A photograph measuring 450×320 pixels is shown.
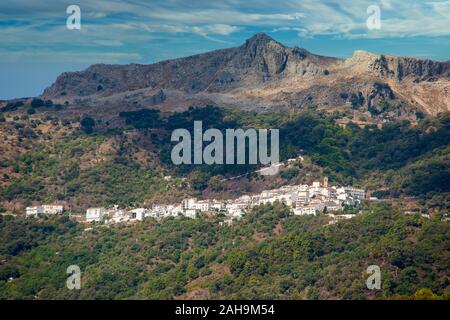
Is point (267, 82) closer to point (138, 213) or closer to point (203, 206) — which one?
point (203, 206)

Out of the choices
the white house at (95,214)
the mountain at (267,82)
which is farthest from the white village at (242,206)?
the mountain at (267,82)

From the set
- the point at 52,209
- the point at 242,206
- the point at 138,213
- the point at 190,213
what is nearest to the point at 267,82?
the point at 242,206

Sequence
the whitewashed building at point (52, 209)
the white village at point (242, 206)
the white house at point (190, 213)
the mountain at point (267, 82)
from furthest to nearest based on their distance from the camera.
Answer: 1. the mountain at point (267, 82)
2. the whitewashed building at point (52, 209)
3. the white house at point (190, 213)
4. the white village at point (242, 206)

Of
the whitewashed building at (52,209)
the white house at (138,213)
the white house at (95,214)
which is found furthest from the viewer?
the whitewashed building at (52,209)

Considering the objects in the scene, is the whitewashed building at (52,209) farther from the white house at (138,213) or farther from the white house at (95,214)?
the white house at (138,213)

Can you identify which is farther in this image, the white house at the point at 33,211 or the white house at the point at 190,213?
the white house at the point at 33,211

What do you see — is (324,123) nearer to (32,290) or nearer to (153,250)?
(153,250)

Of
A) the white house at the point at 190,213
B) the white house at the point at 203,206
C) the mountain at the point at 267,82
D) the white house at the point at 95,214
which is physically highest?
the mountain at the point at 267,82
